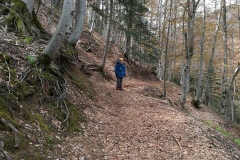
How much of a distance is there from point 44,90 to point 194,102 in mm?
12927

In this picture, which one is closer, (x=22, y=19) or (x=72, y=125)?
(x=72, y=125)

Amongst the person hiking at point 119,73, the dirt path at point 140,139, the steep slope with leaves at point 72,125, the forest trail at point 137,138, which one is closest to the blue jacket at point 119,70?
the person hiking at point 119,73

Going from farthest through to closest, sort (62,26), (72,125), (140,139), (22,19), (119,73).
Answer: (119,73) → (22,19) → (140,139) → (72,125) → (62,26)

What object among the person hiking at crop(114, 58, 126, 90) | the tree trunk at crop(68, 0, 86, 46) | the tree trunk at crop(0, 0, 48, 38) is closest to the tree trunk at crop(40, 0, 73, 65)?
the tree trunk at crop(0, 0, 48, 38)

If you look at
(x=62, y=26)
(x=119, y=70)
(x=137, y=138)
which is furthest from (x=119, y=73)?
(x=62, y=26)

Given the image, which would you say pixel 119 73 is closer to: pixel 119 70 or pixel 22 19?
pixel 119 70

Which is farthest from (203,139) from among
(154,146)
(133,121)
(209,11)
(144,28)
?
(209,11)

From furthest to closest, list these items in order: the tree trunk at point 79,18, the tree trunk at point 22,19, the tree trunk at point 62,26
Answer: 1. the tree trunk at point 79,18
2. the tree trunk at point 22,19
3. the tree trunk at point 62,26

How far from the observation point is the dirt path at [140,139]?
487cm

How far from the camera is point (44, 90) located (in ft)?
17.2

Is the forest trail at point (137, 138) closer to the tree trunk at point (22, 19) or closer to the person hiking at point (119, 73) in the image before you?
the tree trunk at point (22, 19)

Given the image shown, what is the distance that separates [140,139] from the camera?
5746mm

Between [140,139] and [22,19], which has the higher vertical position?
[22,19]

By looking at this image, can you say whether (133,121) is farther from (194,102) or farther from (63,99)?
(194,102)
